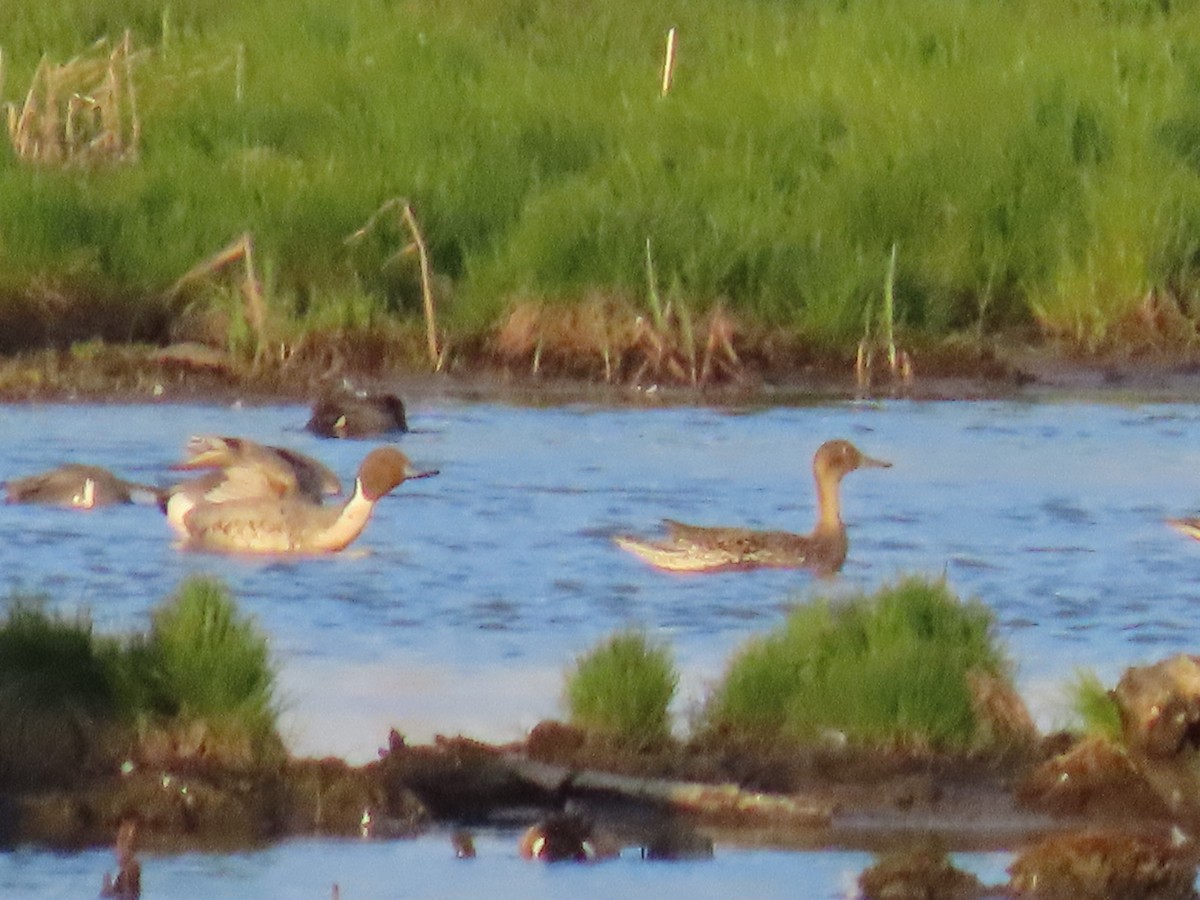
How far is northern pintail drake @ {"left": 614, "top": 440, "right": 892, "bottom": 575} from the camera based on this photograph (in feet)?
37.7

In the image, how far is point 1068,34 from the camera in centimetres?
2170

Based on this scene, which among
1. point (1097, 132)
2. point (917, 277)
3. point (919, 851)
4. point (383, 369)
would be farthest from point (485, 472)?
point (919, 851)

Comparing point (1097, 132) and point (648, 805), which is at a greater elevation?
point (1097, 132)

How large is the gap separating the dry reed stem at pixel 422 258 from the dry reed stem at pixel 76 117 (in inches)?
70.4

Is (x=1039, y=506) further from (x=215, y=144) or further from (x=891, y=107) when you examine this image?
(x=215, y=144)

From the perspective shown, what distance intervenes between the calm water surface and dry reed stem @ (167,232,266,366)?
0.52m

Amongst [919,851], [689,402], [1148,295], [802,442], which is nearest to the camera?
[919,851]

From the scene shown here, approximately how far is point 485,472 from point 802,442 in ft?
5.61

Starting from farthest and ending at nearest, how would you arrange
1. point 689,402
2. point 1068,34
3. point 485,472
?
point 1068,34, point 689,402, point 485,472

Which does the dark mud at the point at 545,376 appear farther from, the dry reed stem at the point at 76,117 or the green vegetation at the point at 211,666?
the green vegetation at the point at 211,666

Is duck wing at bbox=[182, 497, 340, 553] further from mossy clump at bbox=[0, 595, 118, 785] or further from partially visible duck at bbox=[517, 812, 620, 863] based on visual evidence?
partially visible duck at bbox=[517, 812, 620, 863]

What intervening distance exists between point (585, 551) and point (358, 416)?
3422mm

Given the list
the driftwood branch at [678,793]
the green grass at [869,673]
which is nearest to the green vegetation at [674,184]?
the green grass at [869,673]

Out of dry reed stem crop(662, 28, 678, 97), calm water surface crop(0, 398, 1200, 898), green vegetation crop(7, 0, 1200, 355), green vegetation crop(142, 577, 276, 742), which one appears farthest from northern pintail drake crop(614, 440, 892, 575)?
dry reed stem crop(662, 28, 678, 97)
